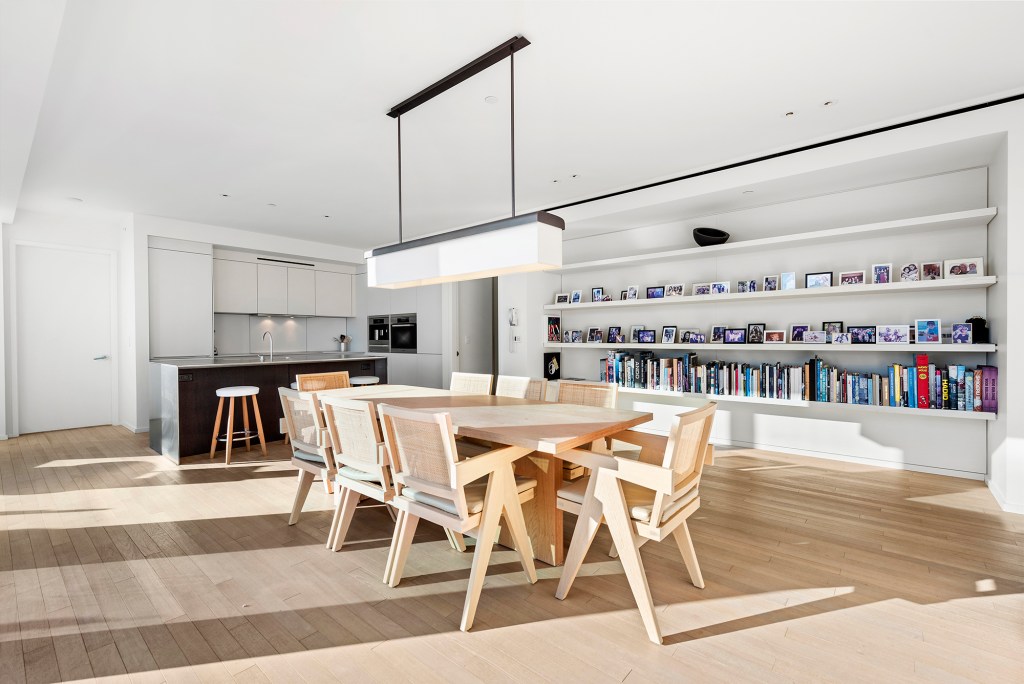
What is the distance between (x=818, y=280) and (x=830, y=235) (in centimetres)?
41

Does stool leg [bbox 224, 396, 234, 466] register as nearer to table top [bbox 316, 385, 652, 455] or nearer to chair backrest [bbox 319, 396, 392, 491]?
table top [bbox 316, 385, 652, 455]

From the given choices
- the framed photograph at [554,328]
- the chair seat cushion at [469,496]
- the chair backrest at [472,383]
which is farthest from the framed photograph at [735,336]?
the chair seat cushion at [469,496]

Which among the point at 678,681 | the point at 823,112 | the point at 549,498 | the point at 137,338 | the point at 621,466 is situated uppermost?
the point at 823,112

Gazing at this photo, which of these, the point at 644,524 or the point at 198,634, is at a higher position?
the point at 644,524

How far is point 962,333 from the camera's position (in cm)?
343

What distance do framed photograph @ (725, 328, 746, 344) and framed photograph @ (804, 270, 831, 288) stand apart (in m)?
0.67

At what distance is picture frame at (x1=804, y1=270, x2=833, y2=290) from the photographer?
402cm

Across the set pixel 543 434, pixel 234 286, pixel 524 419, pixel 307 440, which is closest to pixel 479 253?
pixel 524 419

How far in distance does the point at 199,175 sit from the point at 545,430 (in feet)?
13.3

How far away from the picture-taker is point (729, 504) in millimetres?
3201

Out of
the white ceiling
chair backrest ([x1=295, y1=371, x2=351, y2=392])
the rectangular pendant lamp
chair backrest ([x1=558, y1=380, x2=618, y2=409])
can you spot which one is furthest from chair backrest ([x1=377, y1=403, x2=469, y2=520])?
chair backrest ([x1=295, y1=371, x2=351, y2=392])

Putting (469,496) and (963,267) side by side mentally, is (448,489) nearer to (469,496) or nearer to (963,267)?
(469,496)

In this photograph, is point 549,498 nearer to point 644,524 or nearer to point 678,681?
point 644,524

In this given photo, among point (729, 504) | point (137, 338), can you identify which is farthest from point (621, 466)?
point (137, 338)
